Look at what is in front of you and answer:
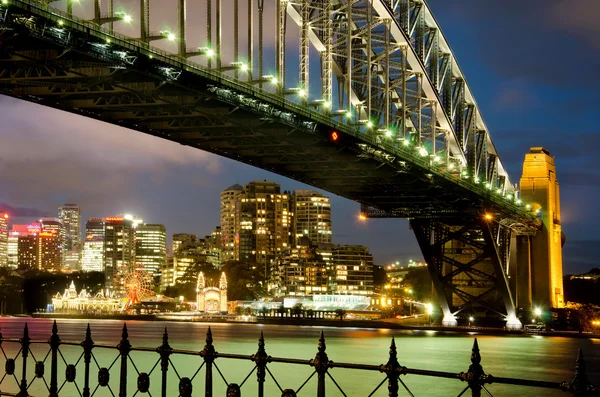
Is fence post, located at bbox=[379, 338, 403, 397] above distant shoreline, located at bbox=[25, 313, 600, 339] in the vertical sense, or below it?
above

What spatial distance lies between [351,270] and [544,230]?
120m

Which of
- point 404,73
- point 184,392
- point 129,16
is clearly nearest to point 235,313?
point 404,73

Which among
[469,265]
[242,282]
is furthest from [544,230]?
[242,282]

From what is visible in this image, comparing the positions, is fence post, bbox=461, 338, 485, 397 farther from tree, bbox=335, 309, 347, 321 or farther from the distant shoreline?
tree, bbox=335, 309, 347, 321

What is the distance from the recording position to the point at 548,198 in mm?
75500

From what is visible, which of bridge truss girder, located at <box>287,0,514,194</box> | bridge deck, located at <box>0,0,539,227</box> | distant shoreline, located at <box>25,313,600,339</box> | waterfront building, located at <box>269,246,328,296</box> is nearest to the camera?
bridge deck, located at <box>0,0,539,227</box>

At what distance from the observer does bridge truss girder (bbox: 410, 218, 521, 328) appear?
64.9 meters

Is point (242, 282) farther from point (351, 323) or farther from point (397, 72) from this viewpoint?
point (397, 72)

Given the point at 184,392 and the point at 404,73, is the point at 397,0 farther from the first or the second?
the point at 184,392

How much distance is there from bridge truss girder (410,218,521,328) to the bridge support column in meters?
2.97

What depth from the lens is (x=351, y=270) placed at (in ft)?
634

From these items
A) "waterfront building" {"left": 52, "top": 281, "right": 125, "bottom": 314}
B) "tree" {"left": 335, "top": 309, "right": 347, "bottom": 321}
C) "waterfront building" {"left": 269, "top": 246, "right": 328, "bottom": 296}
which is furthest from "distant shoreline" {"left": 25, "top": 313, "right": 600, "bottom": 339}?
"waterfront building" {"left": 269, "top": 246, "right": 328, "bottom": 296}

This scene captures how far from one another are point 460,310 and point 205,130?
113 ft

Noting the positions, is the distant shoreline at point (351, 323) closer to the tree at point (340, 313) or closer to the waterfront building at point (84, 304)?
the tree at point (340, 313)
